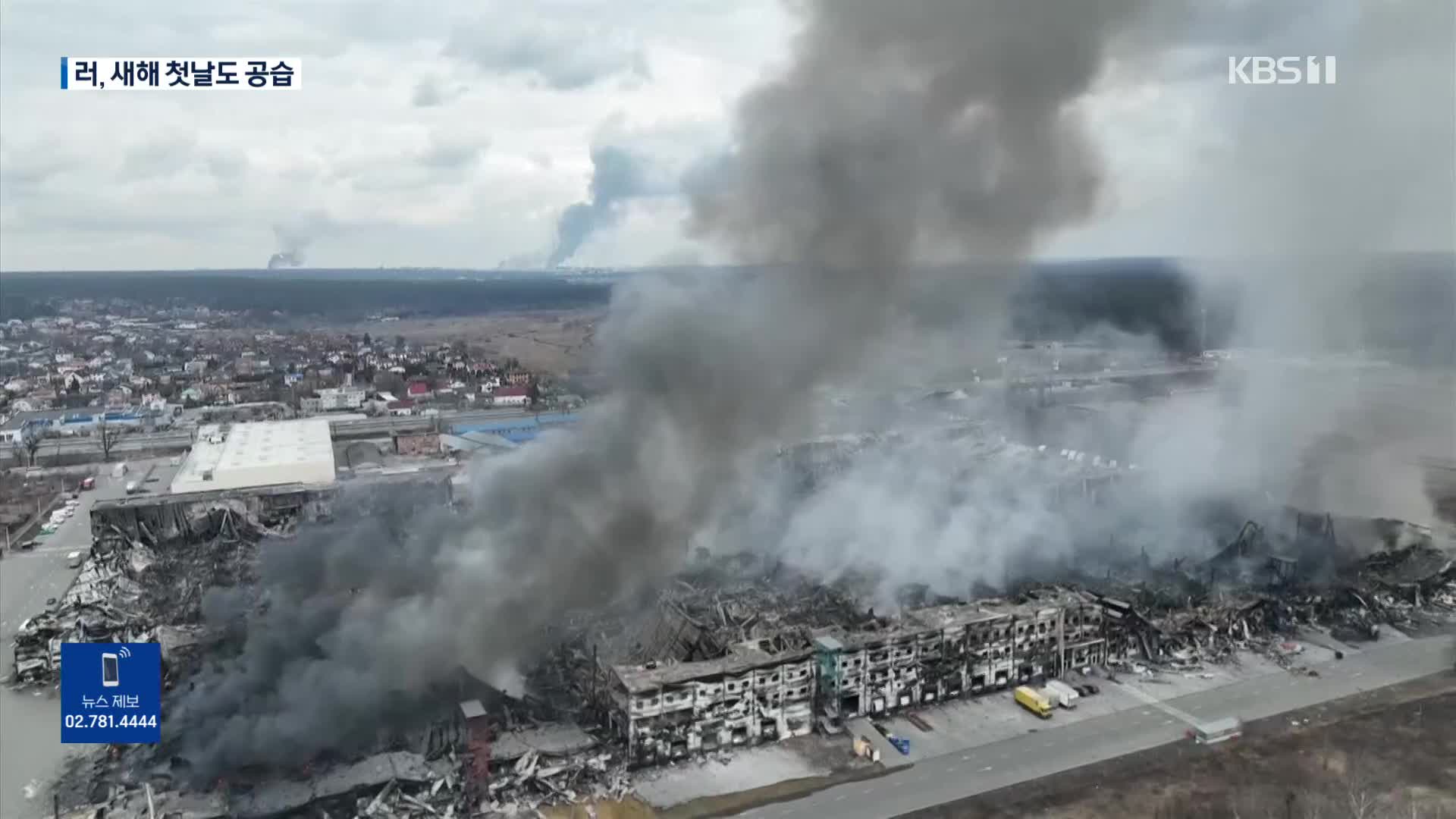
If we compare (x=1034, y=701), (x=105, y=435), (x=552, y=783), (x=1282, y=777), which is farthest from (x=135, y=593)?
(x=1282, y=777)

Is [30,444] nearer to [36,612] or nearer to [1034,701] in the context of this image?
[36,612]

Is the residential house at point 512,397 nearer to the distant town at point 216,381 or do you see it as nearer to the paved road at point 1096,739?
the distant town at point 216,381

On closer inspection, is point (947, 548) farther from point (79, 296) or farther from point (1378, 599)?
point (79, 296)

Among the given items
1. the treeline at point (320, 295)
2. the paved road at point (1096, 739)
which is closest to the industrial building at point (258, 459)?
the paved road at point (1096, 739)

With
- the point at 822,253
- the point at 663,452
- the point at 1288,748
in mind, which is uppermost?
the point at 822,253

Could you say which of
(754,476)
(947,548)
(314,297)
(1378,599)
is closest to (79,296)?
(314,297)

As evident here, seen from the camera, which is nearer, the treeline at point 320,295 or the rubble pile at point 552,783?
the rubble pile at point 552,783
